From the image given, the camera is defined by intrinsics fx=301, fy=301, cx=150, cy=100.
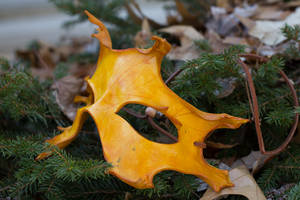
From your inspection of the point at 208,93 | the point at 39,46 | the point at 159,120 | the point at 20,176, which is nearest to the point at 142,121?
the point at 159,120

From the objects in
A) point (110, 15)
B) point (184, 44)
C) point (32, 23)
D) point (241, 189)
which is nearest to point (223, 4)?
point (184, 44)

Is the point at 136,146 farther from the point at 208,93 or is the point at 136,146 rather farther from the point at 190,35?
the point at 190,35

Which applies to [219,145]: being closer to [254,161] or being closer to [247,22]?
[254,161]

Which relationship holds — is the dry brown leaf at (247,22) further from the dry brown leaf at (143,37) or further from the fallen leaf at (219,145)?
the fallen leaf at (219,145)

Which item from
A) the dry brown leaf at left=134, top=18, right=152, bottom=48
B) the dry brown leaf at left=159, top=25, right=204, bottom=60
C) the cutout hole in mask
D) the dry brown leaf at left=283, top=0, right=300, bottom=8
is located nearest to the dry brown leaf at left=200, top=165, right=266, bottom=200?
the cutout hole in mask

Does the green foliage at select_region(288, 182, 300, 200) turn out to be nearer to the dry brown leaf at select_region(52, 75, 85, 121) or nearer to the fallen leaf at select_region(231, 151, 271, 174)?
the fallen leaf at select_region(231, 151, 271, 174)
